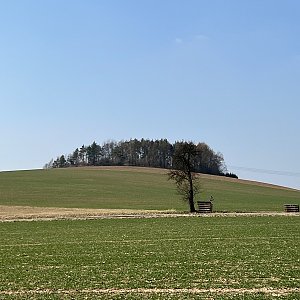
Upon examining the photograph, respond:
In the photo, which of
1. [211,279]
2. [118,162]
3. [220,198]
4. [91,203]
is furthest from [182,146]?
[118,162]

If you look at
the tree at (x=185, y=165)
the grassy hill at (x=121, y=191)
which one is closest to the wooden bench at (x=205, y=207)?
the tree at (x=185, y=165)

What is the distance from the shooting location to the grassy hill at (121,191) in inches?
3103

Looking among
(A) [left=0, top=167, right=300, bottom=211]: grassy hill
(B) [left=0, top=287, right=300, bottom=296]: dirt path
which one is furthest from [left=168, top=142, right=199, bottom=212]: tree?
(B) [left=0, top=287, right=300, bottom=296]: dirt path

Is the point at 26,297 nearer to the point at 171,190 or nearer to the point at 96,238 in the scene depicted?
the point at 96,238

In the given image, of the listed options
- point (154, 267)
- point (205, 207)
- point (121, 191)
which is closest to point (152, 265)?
point (154, 267)

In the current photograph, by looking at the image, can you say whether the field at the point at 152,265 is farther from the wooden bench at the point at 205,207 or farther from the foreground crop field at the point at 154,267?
the wooden bench at the point at 205,207

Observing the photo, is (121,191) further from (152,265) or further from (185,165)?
(152,265)

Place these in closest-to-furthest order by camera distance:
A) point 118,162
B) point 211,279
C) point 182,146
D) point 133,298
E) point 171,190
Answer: point 133,298 < point 211,279 < point 182,146 < point 171,190 < point 118,162

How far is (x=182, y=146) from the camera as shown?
222 feet

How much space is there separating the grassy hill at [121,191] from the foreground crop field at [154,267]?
4338cm

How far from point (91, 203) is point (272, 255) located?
60.7 m

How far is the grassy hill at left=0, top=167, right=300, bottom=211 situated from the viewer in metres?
78.8

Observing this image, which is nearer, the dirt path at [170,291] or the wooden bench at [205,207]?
the dirt path at [170,291]

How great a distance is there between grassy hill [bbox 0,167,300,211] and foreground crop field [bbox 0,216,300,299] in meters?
43.4
